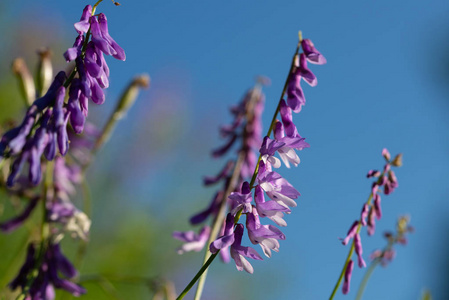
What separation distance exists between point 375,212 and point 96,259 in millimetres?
3436

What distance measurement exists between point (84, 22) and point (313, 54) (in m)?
0.44

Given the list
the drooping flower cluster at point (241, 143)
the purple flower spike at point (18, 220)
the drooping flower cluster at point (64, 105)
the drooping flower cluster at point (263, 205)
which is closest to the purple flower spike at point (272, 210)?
the drooping flower cluster at point (263, 205)

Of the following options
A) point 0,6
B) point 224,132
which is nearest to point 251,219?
point 224,132

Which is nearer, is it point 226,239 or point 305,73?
point 226,239

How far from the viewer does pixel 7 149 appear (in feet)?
3.58

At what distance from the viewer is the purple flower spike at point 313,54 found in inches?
46.1

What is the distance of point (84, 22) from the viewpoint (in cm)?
111

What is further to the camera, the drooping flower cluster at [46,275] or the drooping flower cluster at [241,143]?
the drooping flower cluster at [241,143]

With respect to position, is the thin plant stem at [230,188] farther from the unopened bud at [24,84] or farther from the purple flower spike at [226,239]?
the unopened bud at [24,84]

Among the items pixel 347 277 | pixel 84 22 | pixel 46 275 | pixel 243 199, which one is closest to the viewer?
pixel 243 199

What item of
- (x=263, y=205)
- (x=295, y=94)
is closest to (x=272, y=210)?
(x=263, y=205)

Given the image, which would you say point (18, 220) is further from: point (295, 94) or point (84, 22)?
point (295, 94)

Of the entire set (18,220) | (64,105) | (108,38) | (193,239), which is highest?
(108,38)

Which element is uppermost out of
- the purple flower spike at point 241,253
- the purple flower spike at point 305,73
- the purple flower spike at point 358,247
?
the purple flower spike at point 305,73
